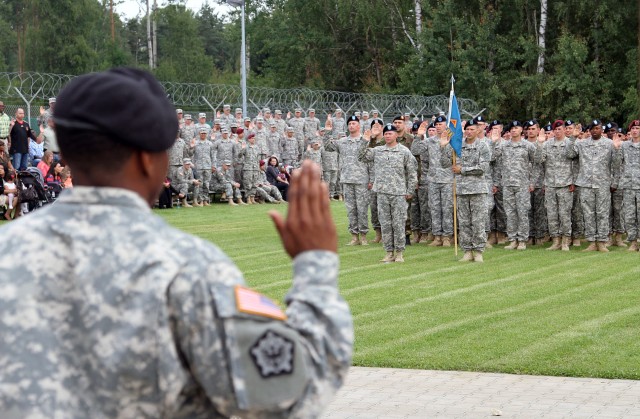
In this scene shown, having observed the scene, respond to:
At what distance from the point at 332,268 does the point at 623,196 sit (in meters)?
17.9

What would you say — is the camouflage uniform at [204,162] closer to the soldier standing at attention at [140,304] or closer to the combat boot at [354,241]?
the combat boot at [354,241]

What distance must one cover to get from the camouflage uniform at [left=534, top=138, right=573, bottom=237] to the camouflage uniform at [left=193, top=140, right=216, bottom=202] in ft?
41.5

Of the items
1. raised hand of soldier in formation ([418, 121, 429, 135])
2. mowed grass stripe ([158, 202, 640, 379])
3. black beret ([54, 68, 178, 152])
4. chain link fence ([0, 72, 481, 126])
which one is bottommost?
mowed grass stripe ([158, 202, 640, 379])

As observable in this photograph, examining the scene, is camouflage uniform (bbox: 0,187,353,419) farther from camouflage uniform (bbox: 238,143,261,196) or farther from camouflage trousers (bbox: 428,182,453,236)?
camouflage uniform (bbox: 238,143,261,196)

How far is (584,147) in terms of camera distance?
1956cm

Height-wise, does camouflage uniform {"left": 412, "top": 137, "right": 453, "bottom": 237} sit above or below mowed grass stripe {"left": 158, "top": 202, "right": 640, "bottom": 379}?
above

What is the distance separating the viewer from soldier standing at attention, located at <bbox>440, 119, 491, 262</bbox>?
17.2 metres

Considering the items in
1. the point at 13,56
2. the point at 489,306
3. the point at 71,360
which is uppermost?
the point at 13,56

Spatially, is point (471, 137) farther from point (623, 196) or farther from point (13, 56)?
point (13, 56)

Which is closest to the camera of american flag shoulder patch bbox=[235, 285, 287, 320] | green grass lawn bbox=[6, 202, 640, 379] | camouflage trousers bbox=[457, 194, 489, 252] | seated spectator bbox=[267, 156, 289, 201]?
american flag shoulder patch bbox=[235, 285, 287, 320]

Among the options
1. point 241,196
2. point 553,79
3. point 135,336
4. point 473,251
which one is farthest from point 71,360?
point 553,79

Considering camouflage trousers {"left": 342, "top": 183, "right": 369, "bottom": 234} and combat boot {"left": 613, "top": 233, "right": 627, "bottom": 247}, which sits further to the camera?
camouflage trousers {"left": 342, "top": 183, "right": 369, "bottom": 234}

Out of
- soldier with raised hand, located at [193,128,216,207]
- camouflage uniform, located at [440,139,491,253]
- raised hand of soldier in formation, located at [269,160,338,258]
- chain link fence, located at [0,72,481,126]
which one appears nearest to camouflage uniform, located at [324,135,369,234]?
camouflage uniform, located at [440,139,491,253]

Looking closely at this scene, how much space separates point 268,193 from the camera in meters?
32.4
